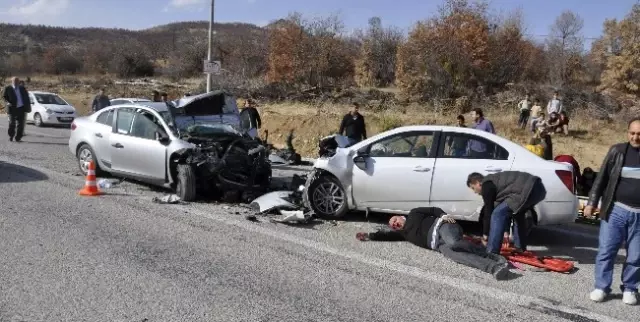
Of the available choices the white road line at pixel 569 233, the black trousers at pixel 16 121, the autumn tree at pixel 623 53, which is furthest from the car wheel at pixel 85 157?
the autumn tree at pixel 623 53

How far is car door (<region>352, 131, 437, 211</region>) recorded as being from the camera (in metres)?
7.76

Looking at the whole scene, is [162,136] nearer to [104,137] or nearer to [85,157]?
[104,137]

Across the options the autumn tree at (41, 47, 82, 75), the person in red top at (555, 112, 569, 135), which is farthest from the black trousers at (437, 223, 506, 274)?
the autumn tree at (41, 47, 82, 75)

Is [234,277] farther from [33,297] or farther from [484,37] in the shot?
[484,37]

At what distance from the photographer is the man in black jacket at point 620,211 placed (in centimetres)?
519

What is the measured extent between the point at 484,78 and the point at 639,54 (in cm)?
1791

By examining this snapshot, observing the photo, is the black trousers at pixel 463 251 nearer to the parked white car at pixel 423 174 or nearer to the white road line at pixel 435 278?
the white road line at pixel 435 278

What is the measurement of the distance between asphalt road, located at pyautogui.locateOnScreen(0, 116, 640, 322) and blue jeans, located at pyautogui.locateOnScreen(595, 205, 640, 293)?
0.20 meters

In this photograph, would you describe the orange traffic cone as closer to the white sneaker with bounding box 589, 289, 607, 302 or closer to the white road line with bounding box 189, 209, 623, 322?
the white road line with bounding box 189, 209, 623, 322

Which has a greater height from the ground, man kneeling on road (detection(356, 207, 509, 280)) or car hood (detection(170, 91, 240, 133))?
car hood (detection(170, 91, 240, 133))

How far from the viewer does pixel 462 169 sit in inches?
298

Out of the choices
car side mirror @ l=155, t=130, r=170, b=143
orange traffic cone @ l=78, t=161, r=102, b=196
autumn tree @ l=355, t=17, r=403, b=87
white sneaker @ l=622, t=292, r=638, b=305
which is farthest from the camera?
autumn tree @ l=355, t=17, r=403, b=87

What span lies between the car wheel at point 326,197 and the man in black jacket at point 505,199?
6.75ft

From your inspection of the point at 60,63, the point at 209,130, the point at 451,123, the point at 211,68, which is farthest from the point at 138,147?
the point at 60,63
